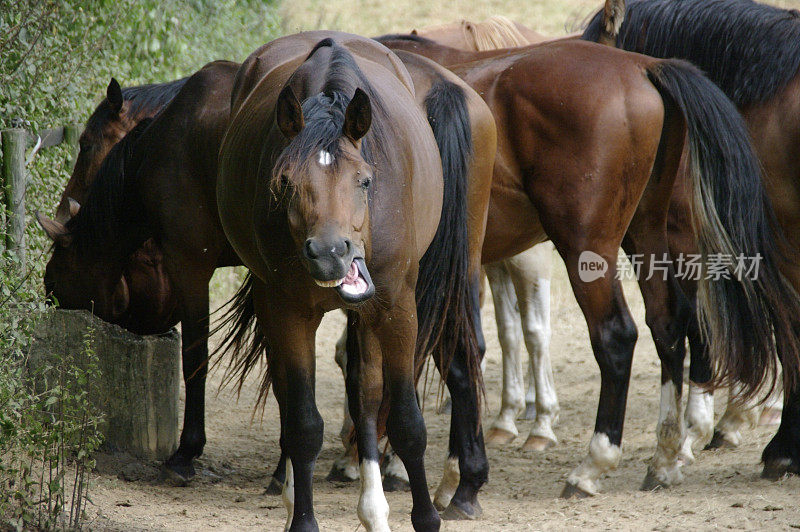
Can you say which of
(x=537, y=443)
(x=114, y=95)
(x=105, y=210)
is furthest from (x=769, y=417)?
(x=114, y=95)

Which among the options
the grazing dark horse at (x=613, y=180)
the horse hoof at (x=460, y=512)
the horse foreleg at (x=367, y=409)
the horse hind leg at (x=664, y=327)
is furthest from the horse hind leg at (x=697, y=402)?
the horse foreleg at (x=367, y=409)

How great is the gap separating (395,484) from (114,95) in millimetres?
2633

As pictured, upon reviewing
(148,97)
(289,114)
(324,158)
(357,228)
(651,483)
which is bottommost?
(651,483)

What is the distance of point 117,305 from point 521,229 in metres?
2.30

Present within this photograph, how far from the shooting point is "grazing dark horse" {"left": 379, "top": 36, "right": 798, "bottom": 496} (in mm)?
3982

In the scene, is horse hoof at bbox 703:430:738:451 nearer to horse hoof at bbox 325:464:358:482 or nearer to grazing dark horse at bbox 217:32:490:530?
grazing dark horse at bbox 217:32:490:530

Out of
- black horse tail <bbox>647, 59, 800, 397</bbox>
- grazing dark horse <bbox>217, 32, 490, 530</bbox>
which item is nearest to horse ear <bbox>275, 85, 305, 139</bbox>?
grazing dark horse <bbox>217, 32, 490, 530</bbox>

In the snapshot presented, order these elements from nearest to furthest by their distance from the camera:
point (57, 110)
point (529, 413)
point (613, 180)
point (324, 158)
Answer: point (324, 158), point (613, 180), point (57, 110), point (529, 413)

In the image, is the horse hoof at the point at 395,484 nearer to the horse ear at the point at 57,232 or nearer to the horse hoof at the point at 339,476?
the horse hoof at the point at 339,476

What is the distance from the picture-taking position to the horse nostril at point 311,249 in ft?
7.93

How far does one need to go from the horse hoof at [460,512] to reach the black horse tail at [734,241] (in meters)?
1.43

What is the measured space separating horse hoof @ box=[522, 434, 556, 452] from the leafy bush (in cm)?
248

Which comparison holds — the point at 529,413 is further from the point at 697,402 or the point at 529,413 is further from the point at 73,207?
the point at 73,207

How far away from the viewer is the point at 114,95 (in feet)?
15.8
